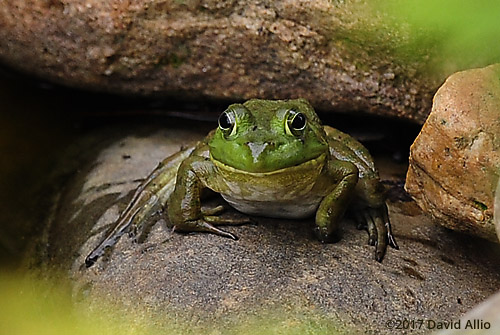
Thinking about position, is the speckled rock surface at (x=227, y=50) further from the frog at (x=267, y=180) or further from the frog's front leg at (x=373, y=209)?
the frog's front leg at (x=373, y=209)

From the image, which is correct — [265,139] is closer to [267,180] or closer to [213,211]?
[267,180]

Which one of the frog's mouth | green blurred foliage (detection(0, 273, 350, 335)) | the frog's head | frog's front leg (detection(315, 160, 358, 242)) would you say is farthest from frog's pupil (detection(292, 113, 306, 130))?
green blurred foliage (detection(0, 273, 350, 335))

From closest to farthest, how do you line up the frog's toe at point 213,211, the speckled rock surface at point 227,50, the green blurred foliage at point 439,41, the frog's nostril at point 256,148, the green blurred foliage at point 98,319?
the green blurred foliage at point 98,319 → the frog's nostril at point 256,148 → the green blurred foliage at point 439,41 → the frog's toe at point 213,211 → the speckled rock surface at point 227,50

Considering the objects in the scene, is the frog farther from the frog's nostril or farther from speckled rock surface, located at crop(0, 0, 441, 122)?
speckled rock surface, located at crop(0, 0, 441, 122)

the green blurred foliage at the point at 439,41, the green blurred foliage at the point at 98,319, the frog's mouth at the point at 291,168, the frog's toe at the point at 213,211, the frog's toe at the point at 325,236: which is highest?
the green blurred foliage at the point at 439,41

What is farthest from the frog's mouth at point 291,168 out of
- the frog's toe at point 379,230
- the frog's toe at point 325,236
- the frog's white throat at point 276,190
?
the frog's toe at point 379,230

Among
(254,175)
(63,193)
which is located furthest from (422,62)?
(63,193)

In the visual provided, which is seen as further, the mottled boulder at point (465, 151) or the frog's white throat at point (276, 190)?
the frog's white throat at point (276, 190)
